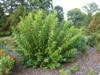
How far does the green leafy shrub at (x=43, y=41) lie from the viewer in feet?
20.6

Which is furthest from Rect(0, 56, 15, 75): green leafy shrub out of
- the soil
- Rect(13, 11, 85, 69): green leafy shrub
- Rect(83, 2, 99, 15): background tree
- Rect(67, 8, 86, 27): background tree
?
Rect(83, 2, 99, 15): background tree

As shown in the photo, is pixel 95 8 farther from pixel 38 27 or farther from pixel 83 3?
pixel 38 27

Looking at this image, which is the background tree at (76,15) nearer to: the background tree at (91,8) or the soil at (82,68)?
the background tree at (91,8)

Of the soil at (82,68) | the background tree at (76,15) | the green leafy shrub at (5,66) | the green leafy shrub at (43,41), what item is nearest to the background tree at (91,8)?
the background tree at (76,15)

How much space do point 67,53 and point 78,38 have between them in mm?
588

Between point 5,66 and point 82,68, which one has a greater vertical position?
point 5,66

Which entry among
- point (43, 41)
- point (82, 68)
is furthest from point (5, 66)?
point (82, 68)

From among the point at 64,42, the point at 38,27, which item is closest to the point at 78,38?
the point at 64,42

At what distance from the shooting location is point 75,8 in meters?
14.4

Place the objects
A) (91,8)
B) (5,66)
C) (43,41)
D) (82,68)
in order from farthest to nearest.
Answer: (91,8) → (43,41) → (82,68) → (5,66)

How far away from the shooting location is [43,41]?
6.37 metres

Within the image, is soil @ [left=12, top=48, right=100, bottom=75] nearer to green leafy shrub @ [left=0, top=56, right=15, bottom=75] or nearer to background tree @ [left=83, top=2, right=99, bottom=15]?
green leafy shrub @ [left=0, top=56, right=15, bottom=75]

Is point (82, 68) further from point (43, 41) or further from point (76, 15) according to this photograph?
point (76, 15)

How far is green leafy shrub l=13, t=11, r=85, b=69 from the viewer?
6.27 m
